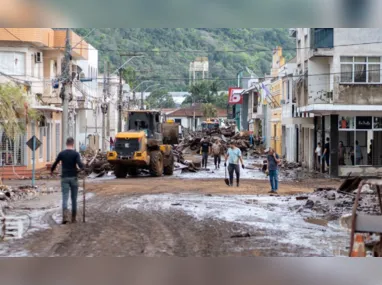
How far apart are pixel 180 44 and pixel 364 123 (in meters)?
44.4

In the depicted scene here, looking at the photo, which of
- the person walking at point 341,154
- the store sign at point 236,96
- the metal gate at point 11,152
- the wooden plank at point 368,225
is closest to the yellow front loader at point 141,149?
the metal gate at point 11,152

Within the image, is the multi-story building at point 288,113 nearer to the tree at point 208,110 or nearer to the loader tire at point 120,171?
the loader tire at point 120,171

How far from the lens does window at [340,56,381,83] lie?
34062 mm

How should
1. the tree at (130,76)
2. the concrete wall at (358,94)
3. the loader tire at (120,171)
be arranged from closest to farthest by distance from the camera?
the loader tire at (120,171)
the concrete wall at (358,94)
the tree at (130,76)

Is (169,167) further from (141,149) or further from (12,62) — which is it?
(12,62)

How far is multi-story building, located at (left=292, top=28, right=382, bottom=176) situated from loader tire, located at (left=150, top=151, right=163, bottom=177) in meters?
8.10

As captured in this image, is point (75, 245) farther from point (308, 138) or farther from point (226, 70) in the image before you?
point (226, 70)

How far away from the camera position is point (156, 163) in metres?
31.7

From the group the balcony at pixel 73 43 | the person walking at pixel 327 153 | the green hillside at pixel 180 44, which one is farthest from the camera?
the green hillside at pixel 180 44

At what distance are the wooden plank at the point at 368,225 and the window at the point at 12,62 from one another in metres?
31.7

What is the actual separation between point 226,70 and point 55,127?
62765 millimetres

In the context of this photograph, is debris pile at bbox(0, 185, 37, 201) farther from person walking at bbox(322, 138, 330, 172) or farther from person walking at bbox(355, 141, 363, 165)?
person walking at bbox(355, 141, 363, 165)

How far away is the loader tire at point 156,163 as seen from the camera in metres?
31.6
